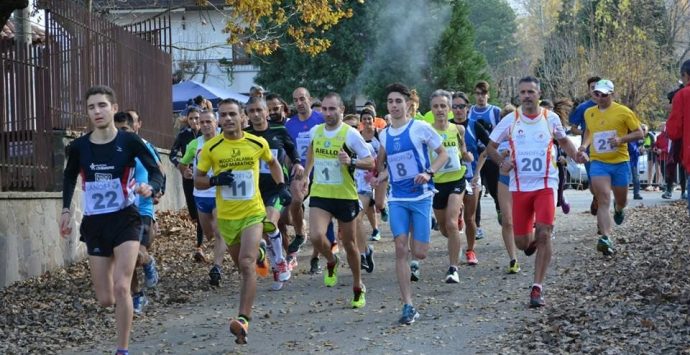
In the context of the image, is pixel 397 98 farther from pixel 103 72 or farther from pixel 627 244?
pixel 103 72

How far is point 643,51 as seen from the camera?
4553 centimetres

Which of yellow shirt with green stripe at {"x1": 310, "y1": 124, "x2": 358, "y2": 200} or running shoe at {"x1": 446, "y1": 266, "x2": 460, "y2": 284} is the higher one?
yellow shirt with green stripe at {"x1": 310, "y1": 124, "x2": 358, "y2": 200}

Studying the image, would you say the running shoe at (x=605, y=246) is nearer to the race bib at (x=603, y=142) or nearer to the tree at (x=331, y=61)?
the race bib at (x=603, y=142)

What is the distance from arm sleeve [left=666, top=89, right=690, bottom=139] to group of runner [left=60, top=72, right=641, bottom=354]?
0.97 metres

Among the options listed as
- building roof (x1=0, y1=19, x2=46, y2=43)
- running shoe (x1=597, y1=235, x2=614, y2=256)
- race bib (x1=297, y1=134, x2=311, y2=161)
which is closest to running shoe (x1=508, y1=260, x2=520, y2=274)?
running shoe (x1=597, y1=235, x2=614, y2=256)

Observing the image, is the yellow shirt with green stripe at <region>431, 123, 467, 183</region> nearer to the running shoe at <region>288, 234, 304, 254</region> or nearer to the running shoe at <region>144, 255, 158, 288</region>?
the running shoe at <region>288, 234, 304, 254</region>

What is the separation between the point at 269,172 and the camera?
12.7m

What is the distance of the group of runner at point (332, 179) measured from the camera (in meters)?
8.72

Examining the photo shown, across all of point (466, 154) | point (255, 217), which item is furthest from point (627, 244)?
point (255, 217)

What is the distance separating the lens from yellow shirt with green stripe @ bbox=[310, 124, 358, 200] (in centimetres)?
1146

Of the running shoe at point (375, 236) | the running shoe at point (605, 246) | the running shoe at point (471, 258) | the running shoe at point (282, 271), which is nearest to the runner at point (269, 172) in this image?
the running shoe at point (282, 271)

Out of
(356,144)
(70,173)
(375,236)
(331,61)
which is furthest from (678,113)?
(331,61)

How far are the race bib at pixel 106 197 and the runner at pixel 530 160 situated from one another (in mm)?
3876

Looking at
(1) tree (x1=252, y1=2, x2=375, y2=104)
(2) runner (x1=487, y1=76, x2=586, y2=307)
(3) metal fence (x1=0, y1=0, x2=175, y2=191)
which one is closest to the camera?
(2) runner (x1=487, y1=76, x2=586, y2=307)
